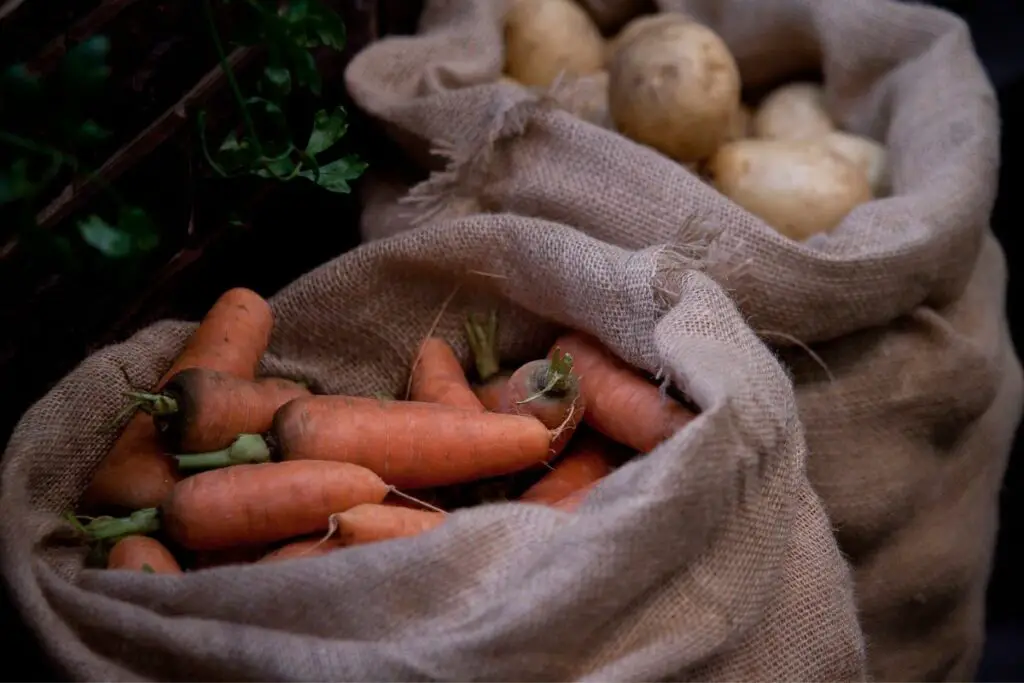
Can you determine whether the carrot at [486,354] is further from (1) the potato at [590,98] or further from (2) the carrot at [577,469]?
(1) the potato at [590,98]

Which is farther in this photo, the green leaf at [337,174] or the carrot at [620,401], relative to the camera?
the green leaf at [337,174]

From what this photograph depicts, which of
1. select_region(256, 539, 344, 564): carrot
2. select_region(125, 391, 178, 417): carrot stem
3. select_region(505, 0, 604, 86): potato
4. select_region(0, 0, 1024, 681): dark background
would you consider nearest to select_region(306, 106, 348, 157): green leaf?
select_region(125, 391, 178, 417): carrot stem

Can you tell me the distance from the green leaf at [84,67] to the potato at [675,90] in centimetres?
69

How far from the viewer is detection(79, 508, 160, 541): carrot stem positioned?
763 millimetres

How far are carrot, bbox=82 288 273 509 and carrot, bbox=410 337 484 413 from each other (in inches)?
6.2

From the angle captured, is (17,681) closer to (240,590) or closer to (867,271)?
(240,590)

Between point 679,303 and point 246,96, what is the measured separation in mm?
543

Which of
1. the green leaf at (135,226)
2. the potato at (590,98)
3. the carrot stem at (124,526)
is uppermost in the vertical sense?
the green leaf at (135,226)

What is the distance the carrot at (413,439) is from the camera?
84 cm

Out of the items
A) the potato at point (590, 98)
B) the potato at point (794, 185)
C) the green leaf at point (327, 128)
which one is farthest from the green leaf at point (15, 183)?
the potato at point (794, 185)

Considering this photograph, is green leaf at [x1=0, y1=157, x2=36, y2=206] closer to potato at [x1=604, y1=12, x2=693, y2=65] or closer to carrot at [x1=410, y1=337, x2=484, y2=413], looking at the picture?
carrot at [x1=410, y1=337, x2=484, y2=413]

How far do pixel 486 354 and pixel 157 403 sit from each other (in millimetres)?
332

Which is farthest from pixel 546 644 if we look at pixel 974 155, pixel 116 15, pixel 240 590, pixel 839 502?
pixel 974 155

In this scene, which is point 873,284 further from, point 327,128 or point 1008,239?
point 1008,239
